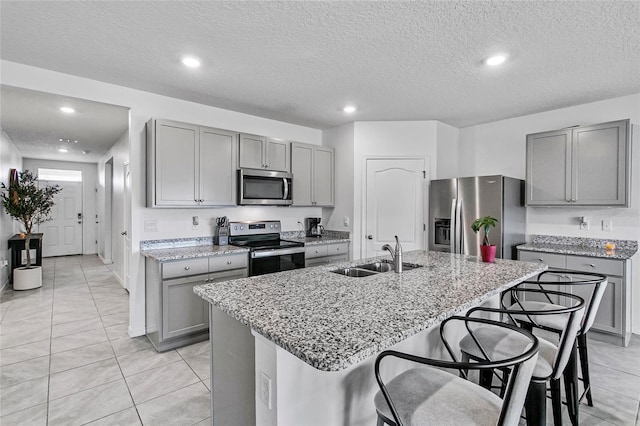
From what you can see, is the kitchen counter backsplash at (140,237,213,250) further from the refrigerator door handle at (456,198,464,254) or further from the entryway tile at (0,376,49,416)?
the refrigerator door handle at (456,198,464,254)

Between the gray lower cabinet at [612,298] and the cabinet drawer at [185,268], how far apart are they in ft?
12.1

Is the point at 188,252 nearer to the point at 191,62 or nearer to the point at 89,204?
the point at 191,62

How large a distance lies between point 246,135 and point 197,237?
131 centimetres

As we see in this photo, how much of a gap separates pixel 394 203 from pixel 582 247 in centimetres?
216

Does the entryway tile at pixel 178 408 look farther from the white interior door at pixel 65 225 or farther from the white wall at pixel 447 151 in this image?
the white interior door at pixel 65 225

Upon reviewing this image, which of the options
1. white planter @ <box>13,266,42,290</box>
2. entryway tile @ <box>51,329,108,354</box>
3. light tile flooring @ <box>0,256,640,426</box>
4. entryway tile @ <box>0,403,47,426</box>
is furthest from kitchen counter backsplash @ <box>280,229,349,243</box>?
white planter @ <box>13,266,42,290</box>

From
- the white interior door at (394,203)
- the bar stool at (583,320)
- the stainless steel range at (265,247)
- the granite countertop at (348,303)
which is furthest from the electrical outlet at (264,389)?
the white interior door at (394,203)

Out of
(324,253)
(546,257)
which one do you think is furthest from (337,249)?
(546,257)

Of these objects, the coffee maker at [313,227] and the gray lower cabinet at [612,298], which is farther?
the coffee maker at [313,227]

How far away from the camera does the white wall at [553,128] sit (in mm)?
3418

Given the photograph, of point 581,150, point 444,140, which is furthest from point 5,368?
point 581,150

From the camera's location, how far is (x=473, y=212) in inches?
151

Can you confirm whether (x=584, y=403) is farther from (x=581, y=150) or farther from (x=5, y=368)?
(x=5, y=368)

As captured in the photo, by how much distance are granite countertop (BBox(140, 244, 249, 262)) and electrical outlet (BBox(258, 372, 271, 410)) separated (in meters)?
2.00
